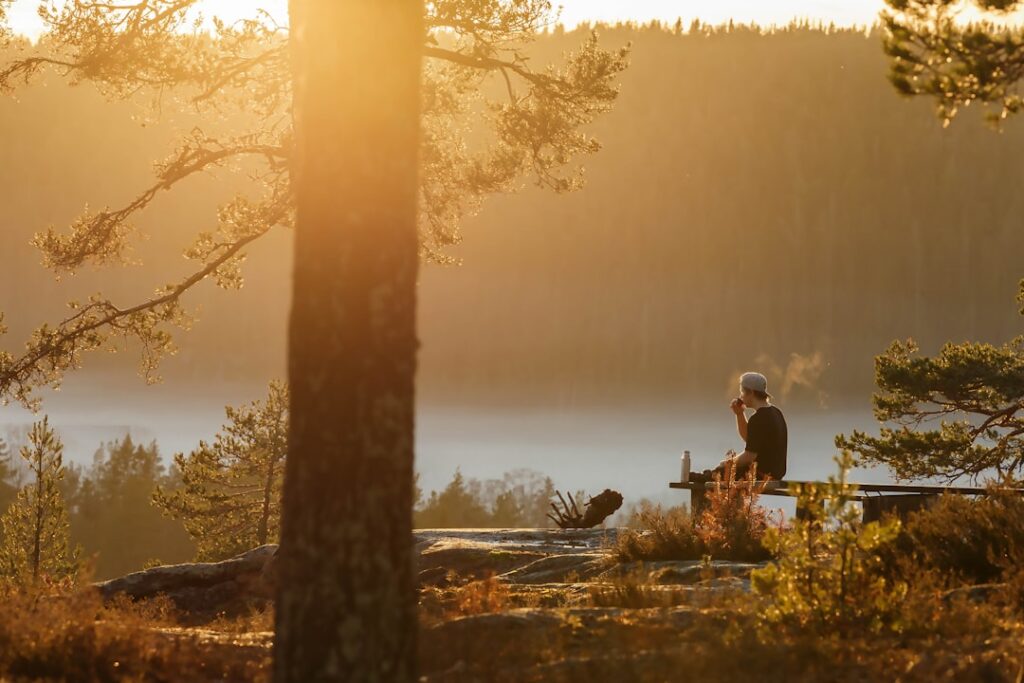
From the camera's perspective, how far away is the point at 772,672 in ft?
18.8

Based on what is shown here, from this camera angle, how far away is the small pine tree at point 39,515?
41.3 metres

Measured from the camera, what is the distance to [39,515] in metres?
43.1

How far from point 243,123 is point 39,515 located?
32413 mm

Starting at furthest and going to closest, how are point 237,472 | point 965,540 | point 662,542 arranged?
1. point 237,472
2. point 662,542
3. point 965,540

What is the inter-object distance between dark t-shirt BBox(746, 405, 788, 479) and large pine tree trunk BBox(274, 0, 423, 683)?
8.18 m

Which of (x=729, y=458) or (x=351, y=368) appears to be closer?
(x=351, y=368)

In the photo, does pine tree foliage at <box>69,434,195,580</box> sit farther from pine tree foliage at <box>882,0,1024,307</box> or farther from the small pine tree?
pine tree foliage at <box>882,0,1024,307</box>

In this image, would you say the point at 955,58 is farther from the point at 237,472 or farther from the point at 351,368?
the point at 237,472

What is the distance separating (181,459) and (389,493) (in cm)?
4081

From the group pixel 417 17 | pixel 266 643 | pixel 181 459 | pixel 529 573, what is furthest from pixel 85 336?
pixel 181 459

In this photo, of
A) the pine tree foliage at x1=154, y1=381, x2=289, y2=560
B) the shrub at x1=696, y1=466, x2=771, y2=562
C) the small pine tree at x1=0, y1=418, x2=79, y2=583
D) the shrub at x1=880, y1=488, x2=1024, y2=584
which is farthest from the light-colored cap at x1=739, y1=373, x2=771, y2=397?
the pine tree foliage at x1=154, y1=381, x2=289, y2=560

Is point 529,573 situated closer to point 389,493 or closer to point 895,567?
point 895,567

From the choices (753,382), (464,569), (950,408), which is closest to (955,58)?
(753,382)

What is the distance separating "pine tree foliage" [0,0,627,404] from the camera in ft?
46.7
